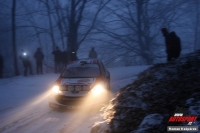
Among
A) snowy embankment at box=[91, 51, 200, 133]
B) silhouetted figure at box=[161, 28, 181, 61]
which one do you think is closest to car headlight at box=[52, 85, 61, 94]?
snowy embankment at box=[91, 51, 200, 133]

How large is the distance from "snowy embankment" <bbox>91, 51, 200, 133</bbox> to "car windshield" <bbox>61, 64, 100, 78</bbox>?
2939 mm

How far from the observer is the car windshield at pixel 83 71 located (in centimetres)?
876

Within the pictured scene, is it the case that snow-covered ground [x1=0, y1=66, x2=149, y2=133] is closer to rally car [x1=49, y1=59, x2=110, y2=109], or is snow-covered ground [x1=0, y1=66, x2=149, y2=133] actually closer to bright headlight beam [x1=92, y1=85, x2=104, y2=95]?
rally car [x1=49, y1=59, x2=110, y2=109]

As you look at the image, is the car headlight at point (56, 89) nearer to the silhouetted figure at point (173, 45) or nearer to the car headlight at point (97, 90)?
the car headlight at point (97, 90)

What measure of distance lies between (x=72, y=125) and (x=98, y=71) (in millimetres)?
3182

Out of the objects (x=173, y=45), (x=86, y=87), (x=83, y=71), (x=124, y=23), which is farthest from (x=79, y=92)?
(x=124, y=23)

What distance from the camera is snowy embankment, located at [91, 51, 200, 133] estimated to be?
4.19 metres

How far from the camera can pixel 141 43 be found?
890 inches

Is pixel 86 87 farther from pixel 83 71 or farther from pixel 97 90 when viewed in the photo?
pixel 83 71

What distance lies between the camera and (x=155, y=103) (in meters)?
4.86

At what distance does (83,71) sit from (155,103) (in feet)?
14.8

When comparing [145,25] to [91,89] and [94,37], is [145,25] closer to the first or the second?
[94,37]

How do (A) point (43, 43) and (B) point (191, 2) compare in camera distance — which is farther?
(A) point (43, 43)

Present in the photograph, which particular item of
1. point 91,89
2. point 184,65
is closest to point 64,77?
point 91,89
